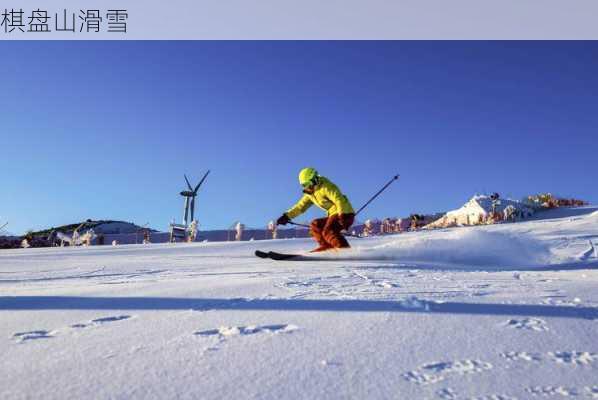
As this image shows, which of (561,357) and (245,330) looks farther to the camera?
(245,330)

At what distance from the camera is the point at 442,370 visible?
1.51 m

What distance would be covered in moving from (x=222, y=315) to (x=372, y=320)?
73 centimetres

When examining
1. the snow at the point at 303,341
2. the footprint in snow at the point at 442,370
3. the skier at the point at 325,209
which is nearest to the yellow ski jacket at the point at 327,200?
the skier at the point at 325,209

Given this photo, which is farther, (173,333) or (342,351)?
(173,333)

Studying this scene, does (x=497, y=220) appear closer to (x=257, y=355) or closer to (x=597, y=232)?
(x=597, y=232)

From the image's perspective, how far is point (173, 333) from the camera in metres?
1.95

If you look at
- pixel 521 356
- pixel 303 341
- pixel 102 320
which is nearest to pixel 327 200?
pixel 102 320

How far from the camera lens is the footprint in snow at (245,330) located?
1933 mm

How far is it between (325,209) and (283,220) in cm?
73

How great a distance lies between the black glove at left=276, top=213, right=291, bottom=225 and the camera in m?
7.60

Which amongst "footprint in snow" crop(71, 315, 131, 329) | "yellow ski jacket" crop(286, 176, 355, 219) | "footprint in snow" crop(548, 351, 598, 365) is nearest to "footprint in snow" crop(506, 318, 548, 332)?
"footprint in snow" crop(548, 351, 598, 365)

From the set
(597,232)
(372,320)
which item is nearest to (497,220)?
(597,232)

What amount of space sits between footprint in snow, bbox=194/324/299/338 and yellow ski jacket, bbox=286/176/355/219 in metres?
5.16

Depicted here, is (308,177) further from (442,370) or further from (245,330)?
(442,370)
